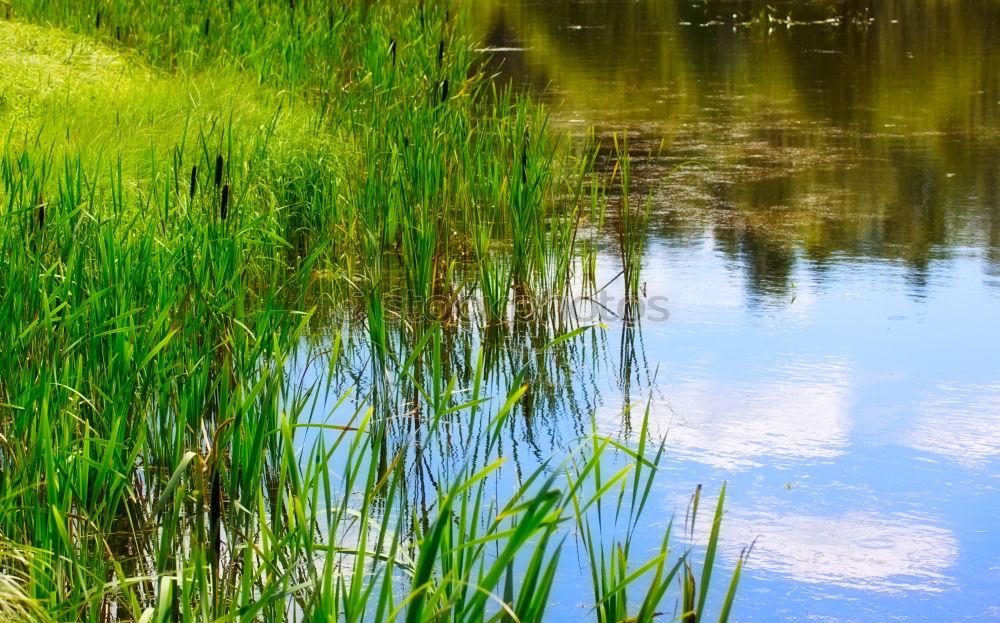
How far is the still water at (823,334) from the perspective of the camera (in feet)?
7.84

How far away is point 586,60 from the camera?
9.95 meters

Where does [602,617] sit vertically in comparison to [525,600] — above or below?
below

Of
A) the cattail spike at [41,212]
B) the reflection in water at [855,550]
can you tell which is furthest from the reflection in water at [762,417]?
the cattail spike at [41,212]

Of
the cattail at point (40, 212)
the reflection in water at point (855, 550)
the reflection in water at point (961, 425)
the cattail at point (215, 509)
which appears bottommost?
the reflection in water at point (855, 550)

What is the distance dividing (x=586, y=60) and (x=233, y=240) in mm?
7524

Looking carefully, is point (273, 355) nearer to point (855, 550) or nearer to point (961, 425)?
point (855, 550)

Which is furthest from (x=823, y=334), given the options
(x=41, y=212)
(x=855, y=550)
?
(x=41, y=212)

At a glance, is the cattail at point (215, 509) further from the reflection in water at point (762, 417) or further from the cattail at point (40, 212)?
the reflection in water at point (762, 417)

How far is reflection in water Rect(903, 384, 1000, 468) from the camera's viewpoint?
2812 mm

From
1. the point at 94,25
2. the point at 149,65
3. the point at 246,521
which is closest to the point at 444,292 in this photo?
the point at 246,521

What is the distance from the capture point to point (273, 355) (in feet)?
8.61

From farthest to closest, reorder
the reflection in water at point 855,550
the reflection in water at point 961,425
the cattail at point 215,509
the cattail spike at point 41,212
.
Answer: the reflection in water at point 961,425 < the cattail spike at point 41,212 < the reflection in water at point 855,550 < the cattail at point 215,509

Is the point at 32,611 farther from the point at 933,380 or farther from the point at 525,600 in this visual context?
the point at 933,380

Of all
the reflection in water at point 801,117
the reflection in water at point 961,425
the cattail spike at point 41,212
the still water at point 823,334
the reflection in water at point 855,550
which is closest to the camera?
the reflection in water at point 855,550
